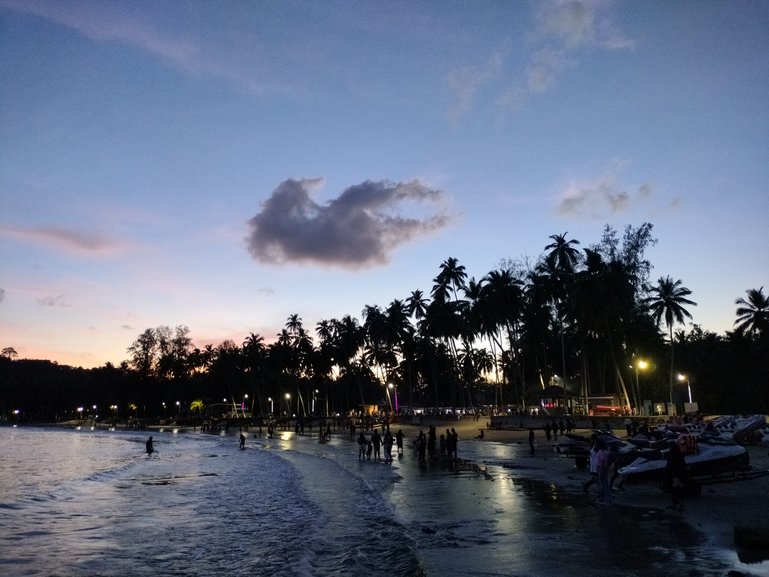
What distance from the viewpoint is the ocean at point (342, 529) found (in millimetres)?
11070

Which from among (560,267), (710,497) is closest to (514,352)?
(560,267)

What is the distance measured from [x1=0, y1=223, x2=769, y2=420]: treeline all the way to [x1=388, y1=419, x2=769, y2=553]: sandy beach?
31272 millimetres

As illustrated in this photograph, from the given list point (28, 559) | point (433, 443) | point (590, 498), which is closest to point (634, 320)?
point (433, 443)

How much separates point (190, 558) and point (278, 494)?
11.5 m

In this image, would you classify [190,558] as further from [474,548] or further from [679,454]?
[679,454]

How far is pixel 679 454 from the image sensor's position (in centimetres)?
1612

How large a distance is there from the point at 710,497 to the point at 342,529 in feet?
37.0

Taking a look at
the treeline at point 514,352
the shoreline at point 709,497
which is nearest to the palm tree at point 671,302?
the treeline at point 514,352

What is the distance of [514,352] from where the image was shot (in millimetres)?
80562

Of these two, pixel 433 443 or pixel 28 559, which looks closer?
pixel 28 559

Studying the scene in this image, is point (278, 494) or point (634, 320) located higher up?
point (634, 320)

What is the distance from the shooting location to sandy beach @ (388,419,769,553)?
42.9 feet

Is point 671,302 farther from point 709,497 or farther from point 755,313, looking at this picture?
point 709,497

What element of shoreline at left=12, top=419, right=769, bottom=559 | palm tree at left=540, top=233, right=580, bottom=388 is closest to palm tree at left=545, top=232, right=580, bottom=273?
palm tree at left=540, top=233, right=580, bottom=388
